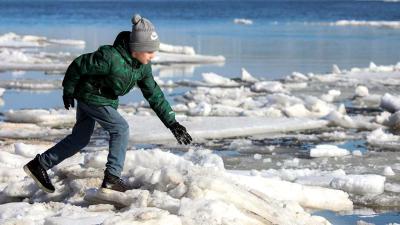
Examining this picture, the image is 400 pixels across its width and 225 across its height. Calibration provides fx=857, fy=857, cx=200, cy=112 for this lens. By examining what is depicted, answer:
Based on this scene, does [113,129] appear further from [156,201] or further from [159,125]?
[159,125]

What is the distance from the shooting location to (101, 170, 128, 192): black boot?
500 cm

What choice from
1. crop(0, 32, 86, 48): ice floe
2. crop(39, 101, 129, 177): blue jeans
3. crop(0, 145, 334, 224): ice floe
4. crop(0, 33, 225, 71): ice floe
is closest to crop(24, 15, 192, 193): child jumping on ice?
crop(39, 101, 129, 177): blue jeans

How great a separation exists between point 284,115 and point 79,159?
205 inches

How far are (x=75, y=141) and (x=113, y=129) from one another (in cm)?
32

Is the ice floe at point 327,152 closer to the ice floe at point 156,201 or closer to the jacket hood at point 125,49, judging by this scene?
the ice floe at point 156,201

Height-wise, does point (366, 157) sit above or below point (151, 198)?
below

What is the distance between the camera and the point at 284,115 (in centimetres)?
1157

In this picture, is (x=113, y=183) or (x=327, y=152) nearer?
(x=113, y=183)

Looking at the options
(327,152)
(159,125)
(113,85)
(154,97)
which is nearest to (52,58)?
(159,125)

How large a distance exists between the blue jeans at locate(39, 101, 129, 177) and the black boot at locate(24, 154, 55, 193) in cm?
16

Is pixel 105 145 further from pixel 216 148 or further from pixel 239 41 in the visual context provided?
pixel 239 41

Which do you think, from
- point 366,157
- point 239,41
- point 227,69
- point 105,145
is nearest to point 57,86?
point 227,69

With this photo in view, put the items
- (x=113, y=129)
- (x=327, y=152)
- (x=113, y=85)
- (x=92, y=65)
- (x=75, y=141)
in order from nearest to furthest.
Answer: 1. (x=92, y=65)
2. (x=113, y=85)
3. (x=113, y=129)
4. (x=75, y=141)
5. (x=327, y=152)

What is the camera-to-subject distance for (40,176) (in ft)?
17.4
